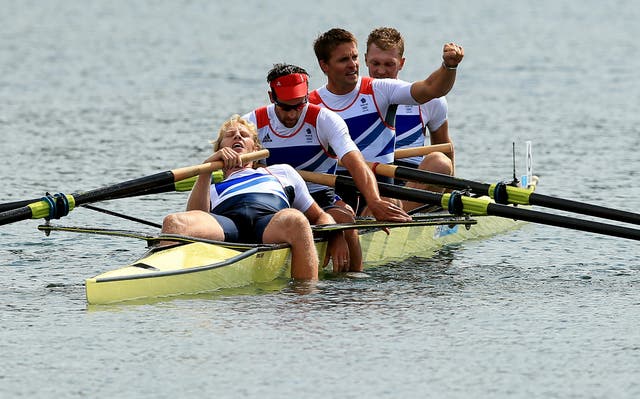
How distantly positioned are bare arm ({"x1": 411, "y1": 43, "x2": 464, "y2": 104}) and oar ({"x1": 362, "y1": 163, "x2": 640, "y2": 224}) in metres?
0.64

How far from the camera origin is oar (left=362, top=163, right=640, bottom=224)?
11195 mm

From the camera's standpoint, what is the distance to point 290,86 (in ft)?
36.8

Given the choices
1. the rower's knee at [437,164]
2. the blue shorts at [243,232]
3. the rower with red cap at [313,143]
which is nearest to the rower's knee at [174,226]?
the blue shorts at [243,232]

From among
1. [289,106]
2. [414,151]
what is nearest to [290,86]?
[289,106]

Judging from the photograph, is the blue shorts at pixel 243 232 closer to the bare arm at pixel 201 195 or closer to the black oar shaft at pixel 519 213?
the bare arm at pixel 201 195

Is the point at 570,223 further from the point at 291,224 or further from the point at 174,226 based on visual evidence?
the point at 174,226

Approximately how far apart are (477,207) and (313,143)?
1.47 meters

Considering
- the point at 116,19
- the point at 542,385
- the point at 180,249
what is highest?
the point at 116,19

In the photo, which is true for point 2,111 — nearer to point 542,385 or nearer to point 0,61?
point 0,61

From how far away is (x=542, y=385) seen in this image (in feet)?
26.0

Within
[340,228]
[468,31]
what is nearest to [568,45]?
[468,31]

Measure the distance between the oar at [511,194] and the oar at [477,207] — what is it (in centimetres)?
23

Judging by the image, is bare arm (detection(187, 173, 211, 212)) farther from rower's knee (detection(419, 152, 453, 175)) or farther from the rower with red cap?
rower's knee (detection(419, 152, 453, 175))

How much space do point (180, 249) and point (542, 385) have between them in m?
3.10
